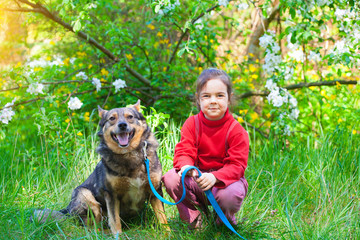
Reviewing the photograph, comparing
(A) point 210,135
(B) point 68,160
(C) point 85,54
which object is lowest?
(B) point 68,160

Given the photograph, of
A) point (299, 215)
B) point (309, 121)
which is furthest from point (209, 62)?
point (299, 215)

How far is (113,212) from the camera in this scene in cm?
302

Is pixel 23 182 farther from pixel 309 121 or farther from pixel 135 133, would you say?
pixel 309 121

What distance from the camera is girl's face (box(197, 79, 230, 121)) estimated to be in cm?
274

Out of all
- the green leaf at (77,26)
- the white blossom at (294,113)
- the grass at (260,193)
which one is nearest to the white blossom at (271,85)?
the white blossom at (294,113)

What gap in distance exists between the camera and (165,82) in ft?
17.5

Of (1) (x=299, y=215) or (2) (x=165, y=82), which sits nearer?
(1) (x=299, y=215)

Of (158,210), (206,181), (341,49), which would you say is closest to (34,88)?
(158,210)

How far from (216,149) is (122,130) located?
2.72 ft

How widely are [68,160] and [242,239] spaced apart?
8.27ft

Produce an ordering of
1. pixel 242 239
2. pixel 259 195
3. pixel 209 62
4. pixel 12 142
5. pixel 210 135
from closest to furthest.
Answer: pixel 242 239 → pixel 210 135 → pixel 259 195 → pixel 12 142 → pixel 209 62

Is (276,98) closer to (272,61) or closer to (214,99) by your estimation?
(272,61)

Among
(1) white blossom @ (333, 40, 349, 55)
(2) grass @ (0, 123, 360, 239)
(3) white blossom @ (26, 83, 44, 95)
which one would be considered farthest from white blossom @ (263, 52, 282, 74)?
(3) white blossom @ (26, 83, 44, 95)

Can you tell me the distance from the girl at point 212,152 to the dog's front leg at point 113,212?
1.69ft
